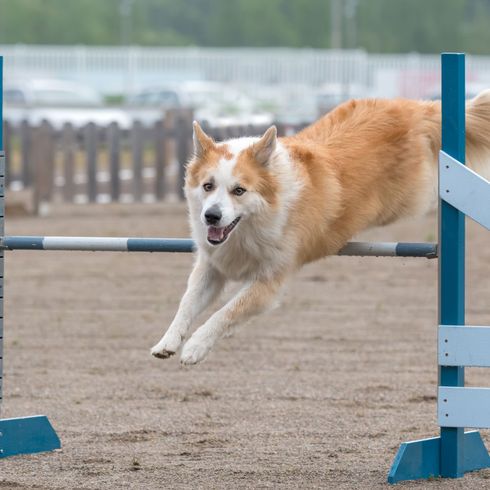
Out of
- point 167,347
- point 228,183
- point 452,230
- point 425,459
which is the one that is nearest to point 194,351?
point 167,347

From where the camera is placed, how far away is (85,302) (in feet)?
34.7

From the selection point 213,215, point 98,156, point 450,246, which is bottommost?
point 450,246

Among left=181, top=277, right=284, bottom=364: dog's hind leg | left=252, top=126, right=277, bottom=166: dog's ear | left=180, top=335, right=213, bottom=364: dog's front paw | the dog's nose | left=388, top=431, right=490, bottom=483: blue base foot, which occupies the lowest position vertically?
left=388, top=431, right=490, bottom=483: blue base foot

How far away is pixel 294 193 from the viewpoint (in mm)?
5762

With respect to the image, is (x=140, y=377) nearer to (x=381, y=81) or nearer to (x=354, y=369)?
(x=354, y=369)

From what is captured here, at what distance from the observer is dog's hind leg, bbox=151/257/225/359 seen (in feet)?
18.9

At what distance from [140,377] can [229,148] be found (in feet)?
8.32

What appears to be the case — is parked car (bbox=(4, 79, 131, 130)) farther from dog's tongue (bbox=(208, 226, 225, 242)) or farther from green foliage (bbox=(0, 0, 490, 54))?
dog's tongue (bbox=(208, 226, 225, 242))

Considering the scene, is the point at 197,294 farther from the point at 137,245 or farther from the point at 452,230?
the point at 452,230

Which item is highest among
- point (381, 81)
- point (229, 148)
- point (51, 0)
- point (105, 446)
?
point (51, 0)

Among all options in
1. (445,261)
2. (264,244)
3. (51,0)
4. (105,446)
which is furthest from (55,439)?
(51,0)

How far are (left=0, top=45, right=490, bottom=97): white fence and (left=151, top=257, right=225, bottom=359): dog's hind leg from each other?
36.1 metres

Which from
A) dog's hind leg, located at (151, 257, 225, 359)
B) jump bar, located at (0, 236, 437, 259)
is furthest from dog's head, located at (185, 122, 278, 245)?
dog's hind leg, located at (151, 257, 225, 359)

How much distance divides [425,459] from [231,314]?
102cm
